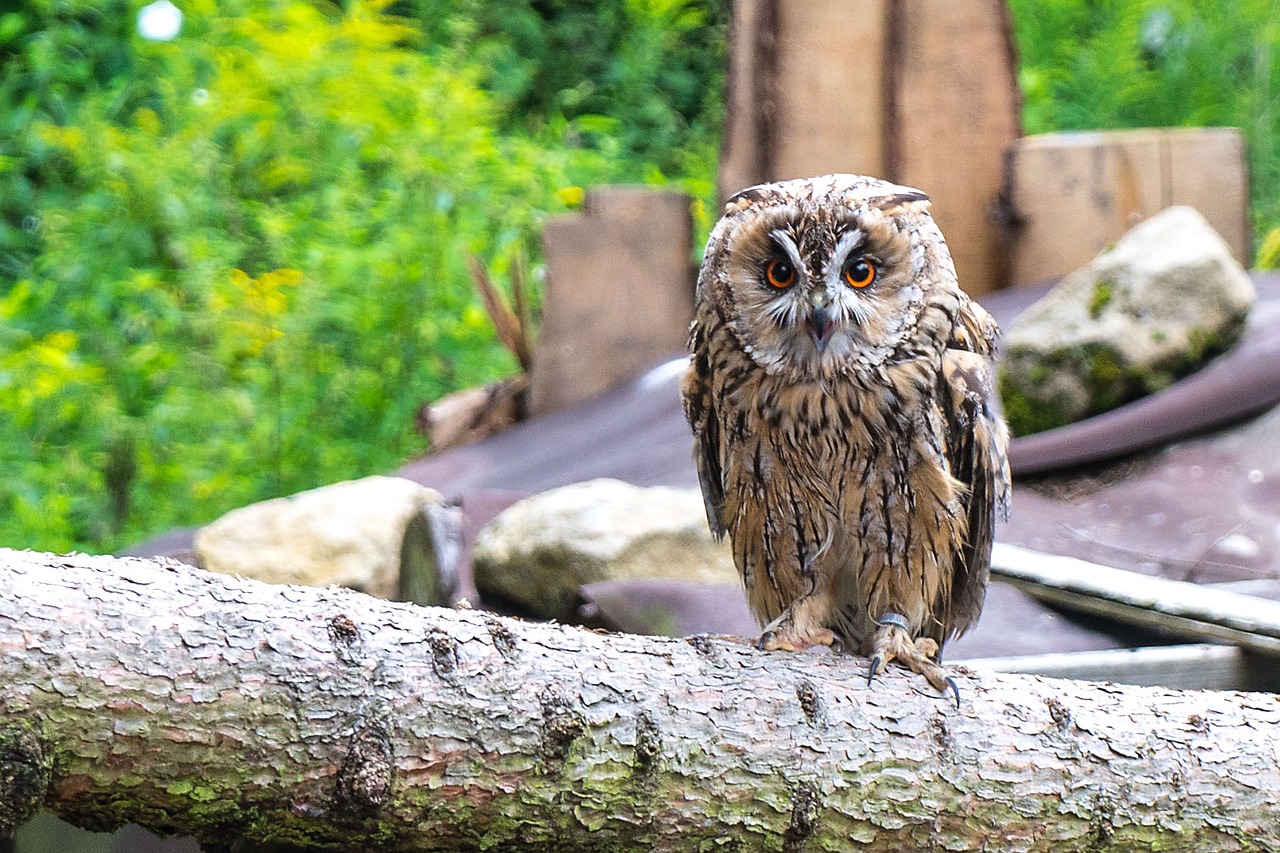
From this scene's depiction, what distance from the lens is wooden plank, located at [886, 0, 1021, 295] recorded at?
4.36 m

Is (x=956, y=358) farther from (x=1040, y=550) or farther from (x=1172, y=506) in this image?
(x=1172, y=506)

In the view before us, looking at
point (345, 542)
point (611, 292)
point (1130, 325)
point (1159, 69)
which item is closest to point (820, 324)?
point (345, 542)

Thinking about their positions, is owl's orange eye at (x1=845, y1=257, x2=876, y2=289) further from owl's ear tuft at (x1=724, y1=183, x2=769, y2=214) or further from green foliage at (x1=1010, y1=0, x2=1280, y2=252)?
green foliage at (x1=1010, y1=0, x2=1280, y2=252)

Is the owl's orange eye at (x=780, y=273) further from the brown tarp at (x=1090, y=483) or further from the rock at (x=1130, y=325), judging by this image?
the rock at (x=1130, y=325)

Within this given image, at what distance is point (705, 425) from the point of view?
212cm

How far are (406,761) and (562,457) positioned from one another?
260 centimetres

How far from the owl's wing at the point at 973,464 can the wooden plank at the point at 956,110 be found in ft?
8.35

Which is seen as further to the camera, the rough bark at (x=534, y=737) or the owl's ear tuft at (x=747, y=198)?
the owl's ear tuft at (x=747, y=198)

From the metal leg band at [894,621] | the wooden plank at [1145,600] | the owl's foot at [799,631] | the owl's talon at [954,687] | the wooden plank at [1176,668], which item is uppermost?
the owl's talon at [954,687]

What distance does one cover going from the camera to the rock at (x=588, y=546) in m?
2.71

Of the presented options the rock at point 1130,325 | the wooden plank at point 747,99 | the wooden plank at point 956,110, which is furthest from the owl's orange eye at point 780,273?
the wooden plank at point 956,110

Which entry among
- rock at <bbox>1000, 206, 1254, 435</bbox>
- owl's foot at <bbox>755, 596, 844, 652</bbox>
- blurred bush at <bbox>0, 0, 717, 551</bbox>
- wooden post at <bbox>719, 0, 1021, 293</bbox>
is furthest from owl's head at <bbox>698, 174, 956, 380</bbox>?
blurred bush at <bbox>0, 0, 717, 551</bbox>

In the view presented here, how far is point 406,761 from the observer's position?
1352 mm

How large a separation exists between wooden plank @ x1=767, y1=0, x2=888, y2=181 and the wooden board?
0.56 metres
